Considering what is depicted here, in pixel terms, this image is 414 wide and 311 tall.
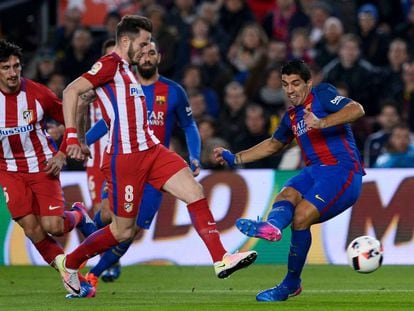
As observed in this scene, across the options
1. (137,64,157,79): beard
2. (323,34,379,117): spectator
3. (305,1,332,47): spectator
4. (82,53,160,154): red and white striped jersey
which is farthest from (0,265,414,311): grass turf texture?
(305,1,332,47): spectator

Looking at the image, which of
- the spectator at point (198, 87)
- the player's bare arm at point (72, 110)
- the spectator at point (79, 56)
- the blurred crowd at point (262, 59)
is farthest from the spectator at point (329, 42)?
the player's bare arm at point (72, 110)

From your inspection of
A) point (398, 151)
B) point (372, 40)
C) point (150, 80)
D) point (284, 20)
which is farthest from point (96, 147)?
point (284, 20)

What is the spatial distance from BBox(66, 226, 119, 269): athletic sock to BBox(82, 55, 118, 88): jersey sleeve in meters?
1.34

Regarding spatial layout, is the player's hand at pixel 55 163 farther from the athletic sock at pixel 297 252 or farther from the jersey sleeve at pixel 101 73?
the athletic sock at pixel 297 252

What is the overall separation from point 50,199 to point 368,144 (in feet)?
21.1

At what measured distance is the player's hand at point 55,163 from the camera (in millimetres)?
11602

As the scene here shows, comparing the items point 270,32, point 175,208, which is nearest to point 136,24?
point 175,208

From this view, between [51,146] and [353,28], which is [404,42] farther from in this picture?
[51,146]

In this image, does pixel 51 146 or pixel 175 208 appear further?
pixel 175 208

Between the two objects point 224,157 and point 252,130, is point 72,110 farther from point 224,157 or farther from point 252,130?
point 252,130

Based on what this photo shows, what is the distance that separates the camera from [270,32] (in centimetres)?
2062

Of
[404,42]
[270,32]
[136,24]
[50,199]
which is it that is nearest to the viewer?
[136,24]

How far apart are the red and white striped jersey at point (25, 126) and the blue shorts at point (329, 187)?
239cm

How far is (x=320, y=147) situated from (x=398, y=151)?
5.52m
